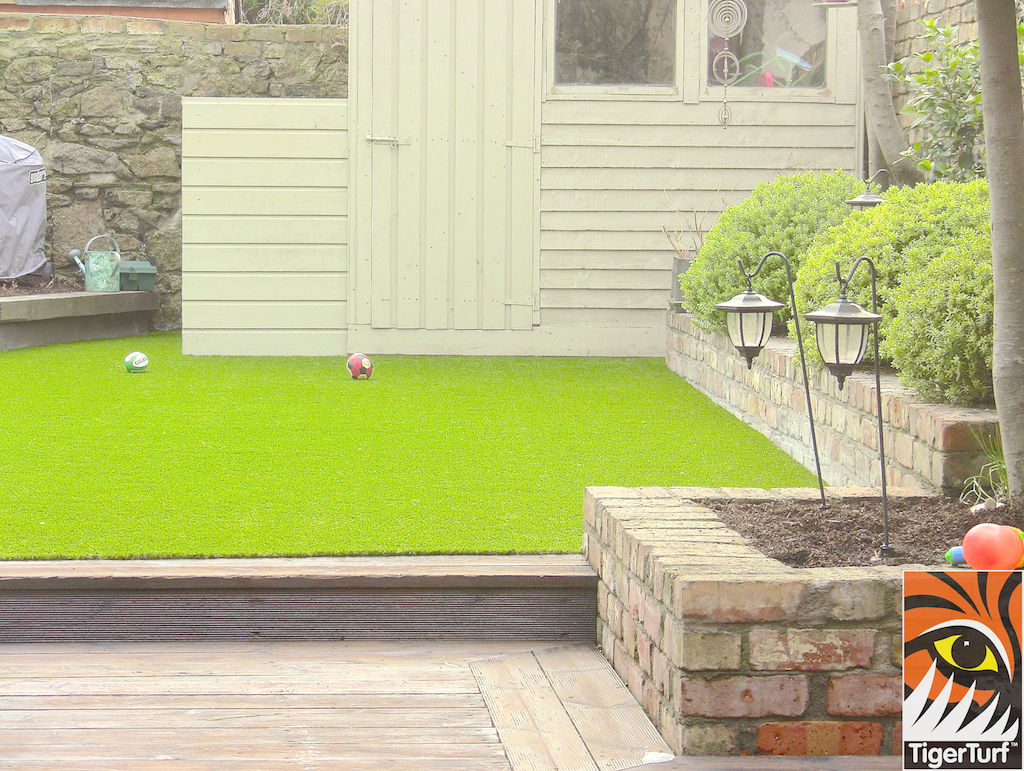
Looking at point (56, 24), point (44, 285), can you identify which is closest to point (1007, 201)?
point (44, 285)

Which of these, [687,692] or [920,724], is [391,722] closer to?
[687,692]

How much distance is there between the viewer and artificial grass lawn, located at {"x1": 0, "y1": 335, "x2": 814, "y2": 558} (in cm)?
322

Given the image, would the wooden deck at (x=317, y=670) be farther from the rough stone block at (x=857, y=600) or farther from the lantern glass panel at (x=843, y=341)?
the lantern glass panel at (x=843, y=341)

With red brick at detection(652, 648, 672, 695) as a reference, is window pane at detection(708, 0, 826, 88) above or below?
above

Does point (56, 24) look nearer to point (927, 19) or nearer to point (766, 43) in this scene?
point (766, 43)

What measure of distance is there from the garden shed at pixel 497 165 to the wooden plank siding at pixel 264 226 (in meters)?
0.01

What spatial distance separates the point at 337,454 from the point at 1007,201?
267 cm

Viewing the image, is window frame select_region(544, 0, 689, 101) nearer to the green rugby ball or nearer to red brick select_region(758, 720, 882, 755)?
the green rugby ball

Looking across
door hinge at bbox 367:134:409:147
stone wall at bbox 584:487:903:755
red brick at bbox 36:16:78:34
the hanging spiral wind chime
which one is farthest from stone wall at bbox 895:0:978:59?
red brick at bbox 36:16:78:34

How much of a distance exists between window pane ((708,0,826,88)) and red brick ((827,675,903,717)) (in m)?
6.20

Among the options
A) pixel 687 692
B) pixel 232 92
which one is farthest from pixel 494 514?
pixel 232 92

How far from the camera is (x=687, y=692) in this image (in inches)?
83.1

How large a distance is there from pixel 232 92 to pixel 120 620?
23.2 feet

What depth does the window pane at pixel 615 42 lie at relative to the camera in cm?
763
